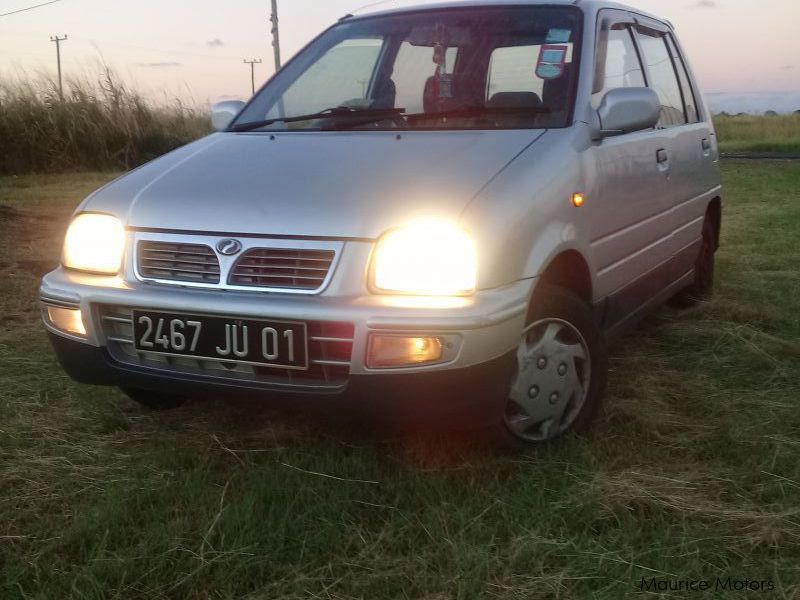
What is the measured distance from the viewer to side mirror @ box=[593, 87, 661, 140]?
309cm

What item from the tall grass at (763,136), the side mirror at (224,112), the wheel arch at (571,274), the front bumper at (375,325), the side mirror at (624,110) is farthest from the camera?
the tall grass at (763,136)

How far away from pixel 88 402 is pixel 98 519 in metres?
1.18

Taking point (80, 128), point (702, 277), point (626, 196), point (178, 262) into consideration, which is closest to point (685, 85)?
point (702, 277)

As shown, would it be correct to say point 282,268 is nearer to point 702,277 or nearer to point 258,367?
point 258,367

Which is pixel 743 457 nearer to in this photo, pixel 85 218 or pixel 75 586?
pixel 75 586

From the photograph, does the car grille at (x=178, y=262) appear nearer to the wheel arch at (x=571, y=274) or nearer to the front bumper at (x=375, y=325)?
the front bumper at (x=375, y=325)

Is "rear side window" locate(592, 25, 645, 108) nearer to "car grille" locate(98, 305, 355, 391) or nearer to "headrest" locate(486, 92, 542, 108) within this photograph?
"headrest" locate(486, 92, 542, 108)

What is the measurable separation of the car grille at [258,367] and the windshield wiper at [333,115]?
1.19 m

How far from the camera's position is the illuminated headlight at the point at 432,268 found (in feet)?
7.83

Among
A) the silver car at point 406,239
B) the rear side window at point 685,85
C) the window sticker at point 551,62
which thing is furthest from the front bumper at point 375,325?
the rear side window at point 685,85

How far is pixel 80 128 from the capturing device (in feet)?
49.5

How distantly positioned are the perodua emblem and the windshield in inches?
35.2

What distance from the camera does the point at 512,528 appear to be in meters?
2.35

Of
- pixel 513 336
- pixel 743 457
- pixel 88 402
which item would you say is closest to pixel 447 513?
pixel 513 336
